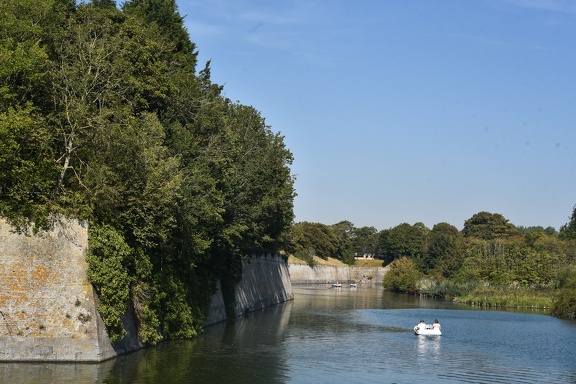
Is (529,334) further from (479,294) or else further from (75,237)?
(479,294)

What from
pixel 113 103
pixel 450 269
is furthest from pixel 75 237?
pixel 450 269

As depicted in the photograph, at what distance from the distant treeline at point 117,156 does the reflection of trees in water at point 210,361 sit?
1.47 m

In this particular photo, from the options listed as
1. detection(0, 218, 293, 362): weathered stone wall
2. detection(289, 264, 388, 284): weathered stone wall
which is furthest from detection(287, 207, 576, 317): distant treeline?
detection(0, 218, 293, 362): weathered stone wall

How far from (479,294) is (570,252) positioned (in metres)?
31.5

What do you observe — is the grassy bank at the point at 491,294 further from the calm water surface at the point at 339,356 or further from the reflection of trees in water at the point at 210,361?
the reflection of trees in water at the point at 210,361

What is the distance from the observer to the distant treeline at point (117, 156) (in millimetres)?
32281

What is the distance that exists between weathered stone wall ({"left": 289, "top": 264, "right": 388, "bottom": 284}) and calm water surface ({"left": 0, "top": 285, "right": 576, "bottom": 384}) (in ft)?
285

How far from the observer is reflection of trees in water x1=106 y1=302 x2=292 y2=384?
3098 centimetres

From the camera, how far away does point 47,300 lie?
103 feet

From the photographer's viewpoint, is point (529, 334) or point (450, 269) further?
point (450, 269)

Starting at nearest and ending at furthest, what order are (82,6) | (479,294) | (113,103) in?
(113,103) → (82,6) → (479,294)

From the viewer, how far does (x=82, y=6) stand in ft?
156

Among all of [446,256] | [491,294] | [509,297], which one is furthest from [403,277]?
[509,297]

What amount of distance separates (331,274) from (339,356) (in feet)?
454
